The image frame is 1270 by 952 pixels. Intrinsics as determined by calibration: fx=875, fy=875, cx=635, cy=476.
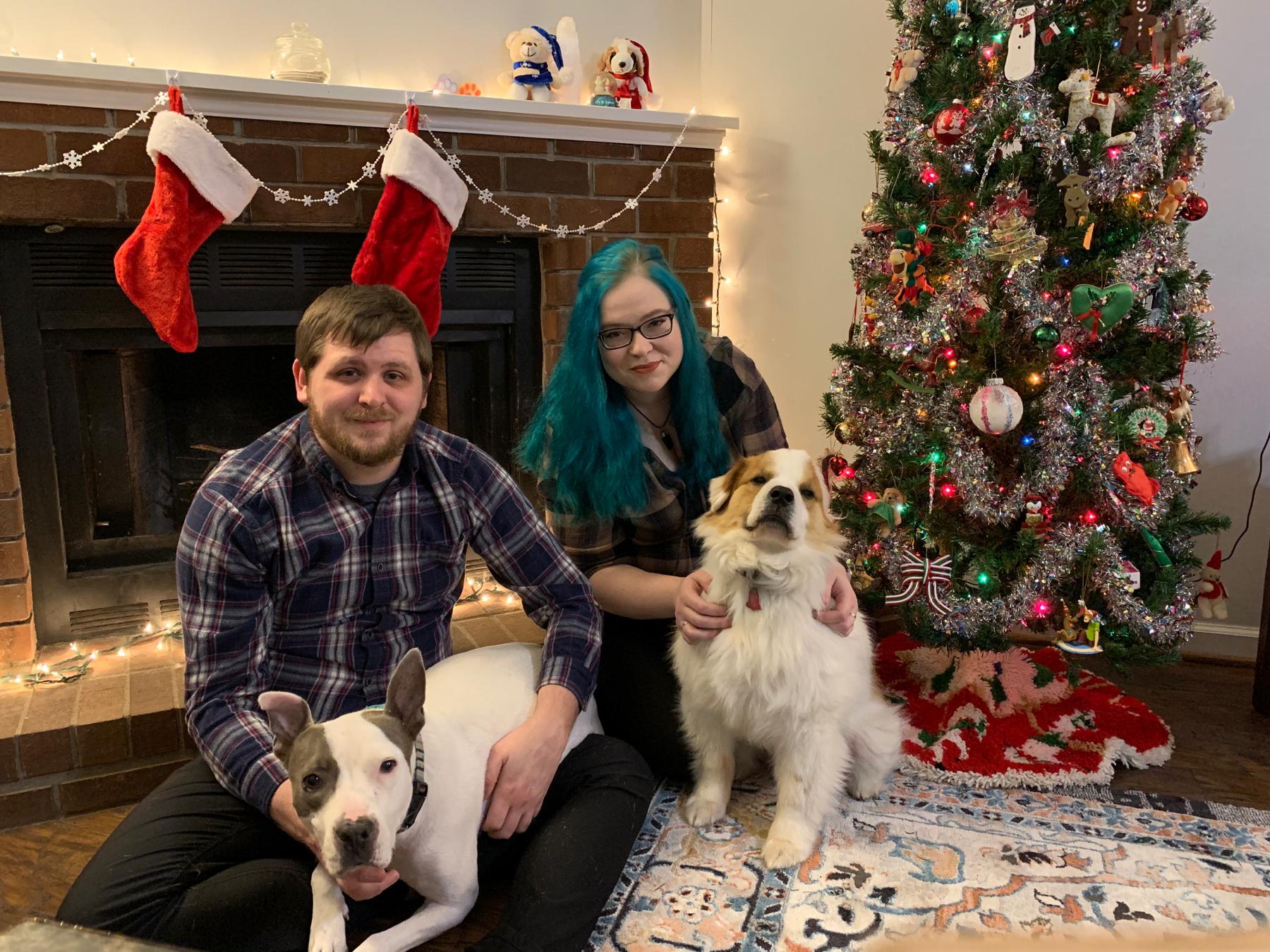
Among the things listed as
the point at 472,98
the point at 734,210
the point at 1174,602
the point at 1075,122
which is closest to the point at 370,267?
the point at 472,98

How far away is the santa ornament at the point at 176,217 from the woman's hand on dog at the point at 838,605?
4.94 ft

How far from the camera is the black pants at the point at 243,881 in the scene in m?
1.18

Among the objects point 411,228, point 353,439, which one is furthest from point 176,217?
point 353,439

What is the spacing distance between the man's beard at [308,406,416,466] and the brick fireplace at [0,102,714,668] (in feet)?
3.57

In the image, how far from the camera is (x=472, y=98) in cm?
224

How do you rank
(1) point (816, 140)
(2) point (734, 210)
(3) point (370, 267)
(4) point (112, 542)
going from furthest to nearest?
(2) point (734, 210)
(1) point (816, 140)
(4) point (112, 542)
(3) point (370, 267)

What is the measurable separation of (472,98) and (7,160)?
104cm

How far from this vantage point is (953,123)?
187cm

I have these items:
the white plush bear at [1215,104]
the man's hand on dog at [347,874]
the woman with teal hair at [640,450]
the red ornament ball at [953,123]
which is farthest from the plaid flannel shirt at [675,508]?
the white plush bear at [1215,104]

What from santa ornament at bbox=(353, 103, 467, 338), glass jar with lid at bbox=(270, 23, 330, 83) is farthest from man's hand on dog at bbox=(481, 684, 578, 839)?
glass jar with lid at bbox=(270, 23, 330, 83)

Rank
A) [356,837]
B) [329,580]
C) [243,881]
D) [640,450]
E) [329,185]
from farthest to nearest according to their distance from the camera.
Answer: [329,185], [640,450], [329,580], [243,881], [356,837]

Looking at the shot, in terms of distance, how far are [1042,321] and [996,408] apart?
0.21 metres

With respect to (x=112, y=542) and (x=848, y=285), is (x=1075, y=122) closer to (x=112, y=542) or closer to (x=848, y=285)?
(x=848, y=285)

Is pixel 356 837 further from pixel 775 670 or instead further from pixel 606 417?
pixel 606 417
